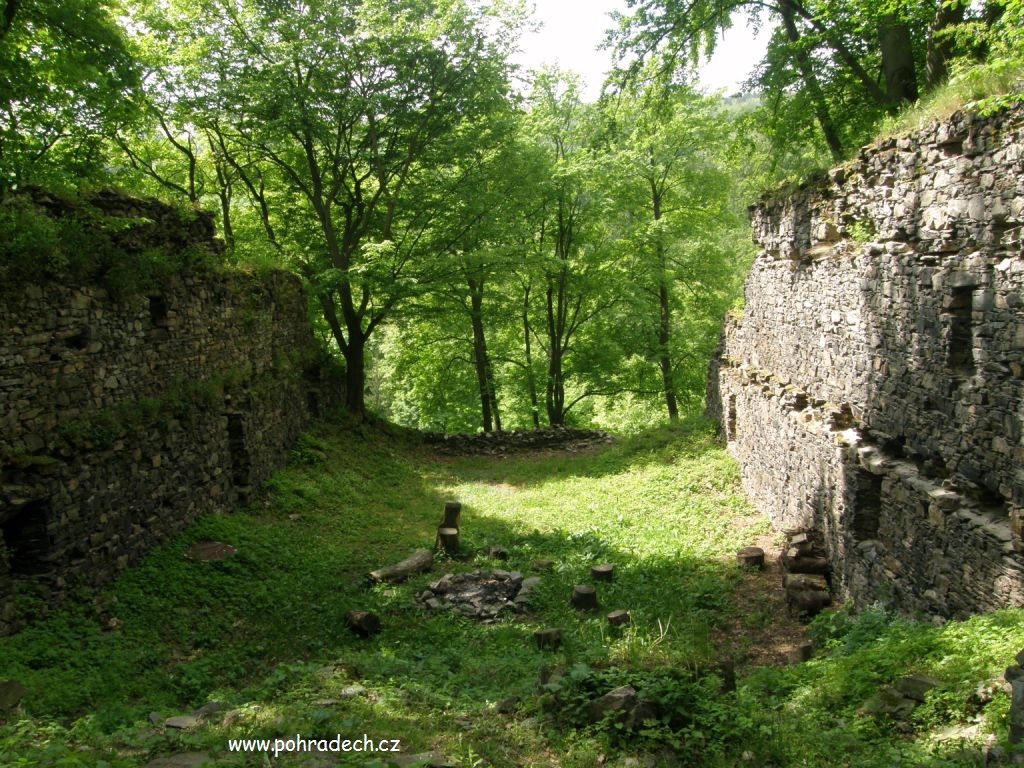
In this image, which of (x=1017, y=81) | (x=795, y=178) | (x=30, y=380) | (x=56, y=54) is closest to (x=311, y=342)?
(x=56, y=54)

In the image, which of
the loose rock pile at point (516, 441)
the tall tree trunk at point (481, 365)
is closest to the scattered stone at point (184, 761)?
the loose rock pile at point (516, 441)

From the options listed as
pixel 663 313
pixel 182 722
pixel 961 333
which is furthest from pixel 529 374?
pixel 182 722

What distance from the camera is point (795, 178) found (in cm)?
1099

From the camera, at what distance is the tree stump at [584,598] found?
27.7ft

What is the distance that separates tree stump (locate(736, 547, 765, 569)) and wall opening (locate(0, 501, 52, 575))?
8.26 meters

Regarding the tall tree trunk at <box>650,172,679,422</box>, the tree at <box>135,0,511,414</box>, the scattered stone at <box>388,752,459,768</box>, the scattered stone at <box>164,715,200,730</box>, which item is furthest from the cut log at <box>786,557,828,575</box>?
the tall tree trunk at <box>650,172,679,422</box>

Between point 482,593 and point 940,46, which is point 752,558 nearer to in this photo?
point 482,593

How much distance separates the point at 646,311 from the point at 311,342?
11.1 meters

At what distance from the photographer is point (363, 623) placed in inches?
308

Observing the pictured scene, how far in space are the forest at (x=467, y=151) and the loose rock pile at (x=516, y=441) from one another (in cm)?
301

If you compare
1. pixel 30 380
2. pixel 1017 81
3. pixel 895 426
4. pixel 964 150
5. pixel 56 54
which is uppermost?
pixel 56 54

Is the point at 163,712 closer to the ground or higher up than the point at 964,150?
closer to the ground

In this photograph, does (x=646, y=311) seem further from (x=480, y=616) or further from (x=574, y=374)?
(x=480, y=616)

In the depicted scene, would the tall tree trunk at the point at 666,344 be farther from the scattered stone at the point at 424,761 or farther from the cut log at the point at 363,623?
the scattered stone at the point at 424,761
